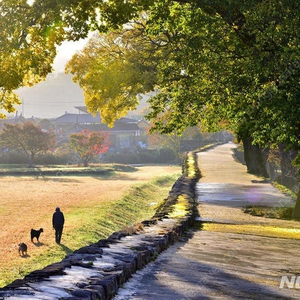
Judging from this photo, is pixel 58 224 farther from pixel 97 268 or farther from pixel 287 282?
pixel 97 268

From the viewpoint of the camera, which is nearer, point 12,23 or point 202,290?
point 202,290

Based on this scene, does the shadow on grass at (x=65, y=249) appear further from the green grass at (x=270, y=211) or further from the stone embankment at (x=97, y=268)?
the stone embankment at (x=97, y=268)

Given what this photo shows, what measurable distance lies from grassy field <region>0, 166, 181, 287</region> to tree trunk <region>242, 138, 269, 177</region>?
6.97m

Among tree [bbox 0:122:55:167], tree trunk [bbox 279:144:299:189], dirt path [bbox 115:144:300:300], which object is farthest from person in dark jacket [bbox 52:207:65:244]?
tree [bbox 0:122:55:167]

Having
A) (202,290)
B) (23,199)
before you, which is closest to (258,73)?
(202,290)

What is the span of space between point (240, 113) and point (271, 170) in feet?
127

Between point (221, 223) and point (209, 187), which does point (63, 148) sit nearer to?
point (209, 187)

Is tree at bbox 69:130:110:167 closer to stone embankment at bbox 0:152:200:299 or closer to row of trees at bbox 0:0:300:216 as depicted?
row of trees at bbox 0:0:300:216

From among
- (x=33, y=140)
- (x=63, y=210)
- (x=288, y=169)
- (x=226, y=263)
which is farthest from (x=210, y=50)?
(x=33, y=140)

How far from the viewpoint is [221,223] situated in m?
16.2

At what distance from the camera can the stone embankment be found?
20.0ft

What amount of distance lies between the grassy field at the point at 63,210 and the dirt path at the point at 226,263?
22.4ft

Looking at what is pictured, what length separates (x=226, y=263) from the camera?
32.7 ft

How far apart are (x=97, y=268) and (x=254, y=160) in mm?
29487
